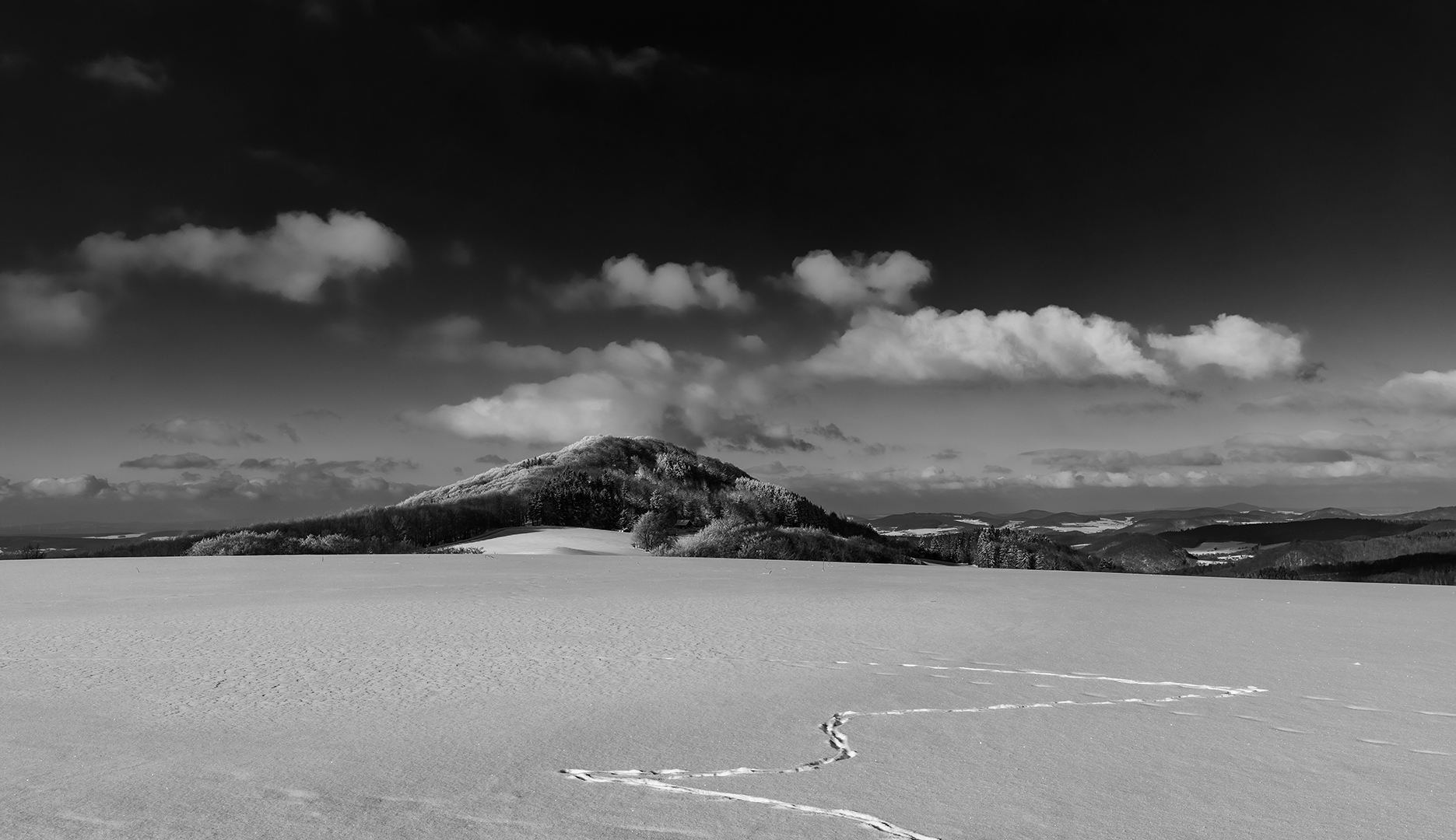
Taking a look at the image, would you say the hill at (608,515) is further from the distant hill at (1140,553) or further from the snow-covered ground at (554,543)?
the distant hill at (1140,553)

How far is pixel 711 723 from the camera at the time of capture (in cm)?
377

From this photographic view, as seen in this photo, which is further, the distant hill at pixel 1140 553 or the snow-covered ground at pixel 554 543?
the snow-covered ground at pixel 554 543

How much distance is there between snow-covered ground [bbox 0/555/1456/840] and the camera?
8.71ft

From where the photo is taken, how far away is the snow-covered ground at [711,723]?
8.71 ft

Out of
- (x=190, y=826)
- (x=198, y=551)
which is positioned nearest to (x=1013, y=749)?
(x=190, y=826)

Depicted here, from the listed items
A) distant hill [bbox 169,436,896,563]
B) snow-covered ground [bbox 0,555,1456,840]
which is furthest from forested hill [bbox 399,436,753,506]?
snow-covered ground [bbox 0,555,1456,840]

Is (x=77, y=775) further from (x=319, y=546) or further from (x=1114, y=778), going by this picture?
(x=319, y=546)

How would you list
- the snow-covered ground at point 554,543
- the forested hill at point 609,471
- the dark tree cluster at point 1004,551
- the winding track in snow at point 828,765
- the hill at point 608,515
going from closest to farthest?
the winding track in snow at point 828,765, the hill at point 608,515, the snow-covered ground at point 554,543, the dark tree cluster at point 1004,551, the forested hill at point 609,471

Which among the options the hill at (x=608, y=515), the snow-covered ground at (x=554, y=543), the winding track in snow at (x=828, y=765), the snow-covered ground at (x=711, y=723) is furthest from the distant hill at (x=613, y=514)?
the winding track in snow at (x=828, y=765)

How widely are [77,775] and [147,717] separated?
89cm

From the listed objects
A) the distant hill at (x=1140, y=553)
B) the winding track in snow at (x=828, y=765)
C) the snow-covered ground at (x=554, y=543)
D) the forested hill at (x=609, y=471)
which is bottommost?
the winding track in snow at (x=828, y=765)

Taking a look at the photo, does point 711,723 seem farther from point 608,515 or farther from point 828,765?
point 608,515

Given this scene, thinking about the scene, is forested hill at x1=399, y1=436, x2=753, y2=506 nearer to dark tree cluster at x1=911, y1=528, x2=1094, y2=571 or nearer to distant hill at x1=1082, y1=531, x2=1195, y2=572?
dark tree cluster at x1=911, y1=528, x2=1094, y2=571

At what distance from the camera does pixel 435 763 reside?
10.3 feet
